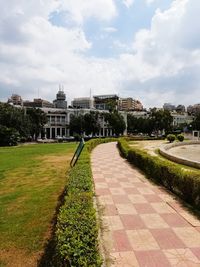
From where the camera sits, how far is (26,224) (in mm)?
6918

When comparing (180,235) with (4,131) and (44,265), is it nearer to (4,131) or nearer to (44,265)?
(44,265)

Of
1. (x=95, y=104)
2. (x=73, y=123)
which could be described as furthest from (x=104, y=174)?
(x=95, y=104)

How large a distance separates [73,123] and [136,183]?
75.3 metres

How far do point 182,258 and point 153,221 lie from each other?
6.12ft

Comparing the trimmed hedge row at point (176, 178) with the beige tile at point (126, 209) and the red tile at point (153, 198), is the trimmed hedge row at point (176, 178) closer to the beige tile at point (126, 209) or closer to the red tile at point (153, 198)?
the red tile at point (153, 198)

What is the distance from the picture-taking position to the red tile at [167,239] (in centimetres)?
525

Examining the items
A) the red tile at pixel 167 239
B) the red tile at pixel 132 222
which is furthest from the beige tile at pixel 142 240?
the red tile at pixel 132 222

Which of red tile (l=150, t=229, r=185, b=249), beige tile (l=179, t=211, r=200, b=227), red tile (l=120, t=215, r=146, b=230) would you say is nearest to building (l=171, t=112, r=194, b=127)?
beige tile (l=179, t=211, r=200, b=227)

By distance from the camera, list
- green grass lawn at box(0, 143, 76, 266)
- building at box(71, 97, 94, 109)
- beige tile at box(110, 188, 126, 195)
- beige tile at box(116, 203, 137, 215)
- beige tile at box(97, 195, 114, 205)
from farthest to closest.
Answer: building at box(71, 97, 94, 109), beige tile at box(110, 188, 126, 195), beige tile at box(97, 195, 114, 205), beige tile at box(116, 203, 137, 215), green grass lawn at box(0, 143, 76, 266)

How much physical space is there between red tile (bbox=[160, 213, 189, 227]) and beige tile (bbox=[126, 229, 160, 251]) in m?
0.83

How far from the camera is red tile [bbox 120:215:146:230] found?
20.4 feet

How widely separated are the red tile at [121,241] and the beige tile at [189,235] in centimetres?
110

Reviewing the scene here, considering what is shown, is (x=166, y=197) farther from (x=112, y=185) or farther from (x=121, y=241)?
(x=121, y=241)

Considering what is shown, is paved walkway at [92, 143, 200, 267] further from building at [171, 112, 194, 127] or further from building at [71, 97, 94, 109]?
building at [171, 112, 194, 127]
